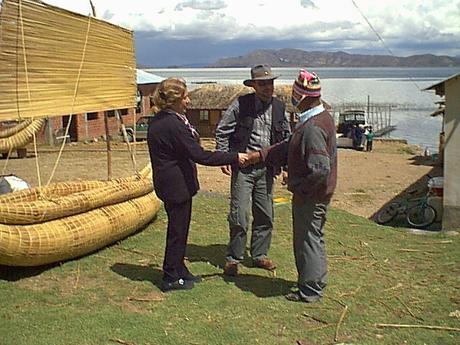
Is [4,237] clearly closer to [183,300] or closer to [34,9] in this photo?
[183,300]

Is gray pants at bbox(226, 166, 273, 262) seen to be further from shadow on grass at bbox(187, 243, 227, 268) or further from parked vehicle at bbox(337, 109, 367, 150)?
parked vehicle at bbox(337, 109, 367, 150)

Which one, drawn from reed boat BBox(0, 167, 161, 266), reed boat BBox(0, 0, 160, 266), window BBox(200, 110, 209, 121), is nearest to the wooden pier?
window BBox(200, 110, 209, 121)

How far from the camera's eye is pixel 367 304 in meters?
5.43

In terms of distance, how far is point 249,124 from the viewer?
6105 mm

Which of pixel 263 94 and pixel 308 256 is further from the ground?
pixel 263 94

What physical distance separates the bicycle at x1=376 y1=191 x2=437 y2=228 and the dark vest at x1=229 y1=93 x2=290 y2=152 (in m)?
7.37

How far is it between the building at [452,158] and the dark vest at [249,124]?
5839mm

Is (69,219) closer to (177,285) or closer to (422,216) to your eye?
(177,285)

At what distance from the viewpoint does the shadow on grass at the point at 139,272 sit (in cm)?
611

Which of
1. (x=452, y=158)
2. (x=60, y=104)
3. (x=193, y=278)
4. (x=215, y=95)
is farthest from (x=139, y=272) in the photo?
(x=215, y=95)

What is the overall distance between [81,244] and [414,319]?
131 inches

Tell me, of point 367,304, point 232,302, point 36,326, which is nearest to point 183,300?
point 232,302

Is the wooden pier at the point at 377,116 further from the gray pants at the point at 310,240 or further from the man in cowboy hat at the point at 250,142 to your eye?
the gray pants at the point at 310,240

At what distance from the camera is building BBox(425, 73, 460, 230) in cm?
1105
